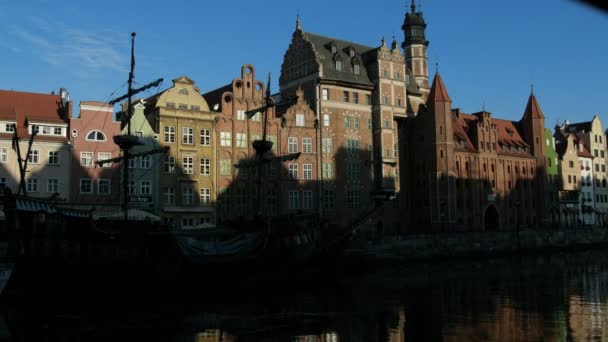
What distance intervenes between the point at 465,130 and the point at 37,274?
6635cm

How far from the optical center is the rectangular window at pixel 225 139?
59.7 m

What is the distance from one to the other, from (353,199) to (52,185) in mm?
32620

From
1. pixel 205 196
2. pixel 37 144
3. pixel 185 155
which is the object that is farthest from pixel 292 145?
pixel 37 144

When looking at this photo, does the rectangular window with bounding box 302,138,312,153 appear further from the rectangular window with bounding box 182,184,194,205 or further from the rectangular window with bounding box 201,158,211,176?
the rectangular window with bounding box 182,184,194,205

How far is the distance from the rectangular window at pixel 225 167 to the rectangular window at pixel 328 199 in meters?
12.2

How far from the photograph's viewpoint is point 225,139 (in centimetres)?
6000

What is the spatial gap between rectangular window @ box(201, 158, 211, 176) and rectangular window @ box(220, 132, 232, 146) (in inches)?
91.6

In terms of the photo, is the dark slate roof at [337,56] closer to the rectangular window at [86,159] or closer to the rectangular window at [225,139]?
the rectangular window at [225,139]

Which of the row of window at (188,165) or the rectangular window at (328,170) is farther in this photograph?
the rectangular window at (328,170)

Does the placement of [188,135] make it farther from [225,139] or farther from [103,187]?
[103,187]

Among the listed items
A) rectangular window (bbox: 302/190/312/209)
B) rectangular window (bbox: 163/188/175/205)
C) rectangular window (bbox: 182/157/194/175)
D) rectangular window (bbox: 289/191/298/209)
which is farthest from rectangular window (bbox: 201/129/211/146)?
rectangular window (bbox: 302/190/312/209)

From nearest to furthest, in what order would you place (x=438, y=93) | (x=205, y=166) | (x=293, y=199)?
(x=205, y=166) < (x=293, y=199) < (x=438, y=93)

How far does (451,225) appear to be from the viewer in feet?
244

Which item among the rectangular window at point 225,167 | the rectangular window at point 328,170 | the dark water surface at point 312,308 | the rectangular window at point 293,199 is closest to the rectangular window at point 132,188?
the rectangular window at point 225,167
